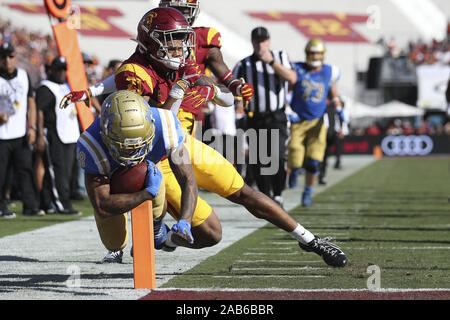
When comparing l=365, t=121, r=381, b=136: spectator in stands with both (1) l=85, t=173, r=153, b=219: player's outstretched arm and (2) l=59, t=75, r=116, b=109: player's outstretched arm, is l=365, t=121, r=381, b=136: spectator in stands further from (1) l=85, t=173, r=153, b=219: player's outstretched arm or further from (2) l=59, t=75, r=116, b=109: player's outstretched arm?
(1) l=85, t=173, r=153, b=219: player's outstretched arm

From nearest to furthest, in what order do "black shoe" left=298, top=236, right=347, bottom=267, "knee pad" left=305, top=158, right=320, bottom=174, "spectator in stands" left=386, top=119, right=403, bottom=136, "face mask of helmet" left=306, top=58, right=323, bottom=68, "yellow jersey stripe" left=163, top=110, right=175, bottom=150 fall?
"yellow jersey stripe" left=163, top=110, right=175, bottom=150
"black shoe" left=298, top=236, right=347, bottom=267
"knee pad" left=305, top=158, right=320, bottom=174
"face mask of helmet" left=306, top=58, right=323, bottom=68
"spectator in stands" left=386, top=119, right=403, bottom=136

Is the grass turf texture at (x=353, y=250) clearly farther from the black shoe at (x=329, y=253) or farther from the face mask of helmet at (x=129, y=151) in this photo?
the face mask of helmet at (x=129, y=151)

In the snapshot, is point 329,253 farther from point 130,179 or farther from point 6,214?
point 6,214

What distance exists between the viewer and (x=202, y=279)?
451 cm

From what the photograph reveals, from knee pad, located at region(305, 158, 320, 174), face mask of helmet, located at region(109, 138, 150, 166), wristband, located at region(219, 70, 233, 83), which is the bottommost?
knee pad, located at region(305, 158, 320, 174)

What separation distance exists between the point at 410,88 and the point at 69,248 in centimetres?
2246

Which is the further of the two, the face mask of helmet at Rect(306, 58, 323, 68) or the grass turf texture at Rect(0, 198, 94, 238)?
the face mask of helmet at Rect(306, 58, 323, 68)

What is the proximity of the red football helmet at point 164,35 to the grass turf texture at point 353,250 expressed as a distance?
1204mm

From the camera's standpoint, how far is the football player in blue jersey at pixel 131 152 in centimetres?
392

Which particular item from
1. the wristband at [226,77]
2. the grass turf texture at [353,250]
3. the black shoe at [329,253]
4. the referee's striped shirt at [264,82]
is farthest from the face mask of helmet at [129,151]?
the referee's striped shirt at [264,82]

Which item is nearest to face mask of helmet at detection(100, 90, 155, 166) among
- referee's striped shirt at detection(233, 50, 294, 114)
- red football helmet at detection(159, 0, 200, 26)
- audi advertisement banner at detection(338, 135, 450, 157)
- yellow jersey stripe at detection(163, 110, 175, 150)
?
yellow jersey stripe at detection(163, 110, 175, 150)

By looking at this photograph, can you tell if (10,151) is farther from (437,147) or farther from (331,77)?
(437,147)

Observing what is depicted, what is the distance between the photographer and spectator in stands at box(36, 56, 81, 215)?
27.7 feet

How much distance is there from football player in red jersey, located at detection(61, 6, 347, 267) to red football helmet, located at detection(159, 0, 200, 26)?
1.38 feet
